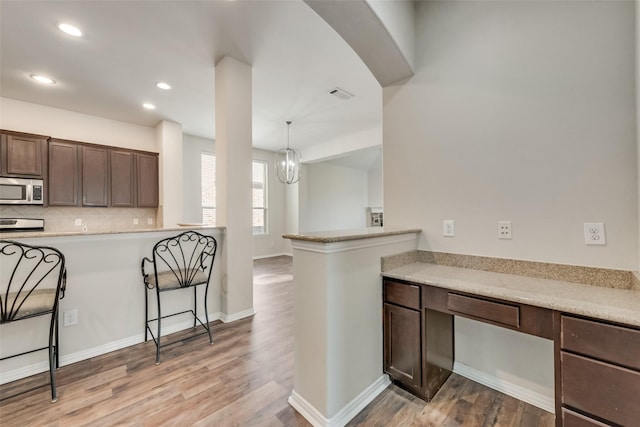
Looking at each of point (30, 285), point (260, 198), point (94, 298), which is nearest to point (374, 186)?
point (260, 198)

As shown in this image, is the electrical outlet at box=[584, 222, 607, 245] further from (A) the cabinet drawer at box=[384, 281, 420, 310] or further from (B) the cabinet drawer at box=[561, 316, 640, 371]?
(A) the cabinet drawer at box=[384, 281, 420, 310]

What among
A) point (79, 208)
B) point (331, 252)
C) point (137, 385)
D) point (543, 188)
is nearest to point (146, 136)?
point (79, 208)

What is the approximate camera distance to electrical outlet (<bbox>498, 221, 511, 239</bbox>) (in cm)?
177

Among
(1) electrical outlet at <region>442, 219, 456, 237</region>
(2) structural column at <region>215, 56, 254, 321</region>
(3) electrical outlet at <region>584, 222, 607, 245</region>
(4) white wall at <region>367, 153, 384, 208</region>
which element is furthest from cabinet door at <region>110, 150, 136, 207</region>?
(4) white wall at <region>367, 153, 384, 208</region>

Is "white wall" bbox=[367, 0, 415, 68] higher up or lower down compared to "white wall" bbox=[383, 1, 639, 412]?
higher up

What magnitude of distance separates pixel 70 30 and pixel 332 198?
6667 mm

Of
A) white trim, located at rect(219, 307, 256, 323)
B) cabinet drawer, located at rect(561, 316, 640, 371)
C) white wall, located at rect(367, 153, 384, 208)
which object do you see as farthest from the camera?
white wall, located at rect(367, 153, 384, 208)

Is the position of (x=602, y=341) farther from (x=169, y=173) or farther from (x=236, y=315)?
(x=169, y=173)

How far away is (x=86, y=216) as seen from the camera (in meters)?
4.54

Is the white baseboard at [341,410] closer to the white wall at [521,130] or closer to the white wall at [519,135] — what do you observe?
the white wall at [519,135]

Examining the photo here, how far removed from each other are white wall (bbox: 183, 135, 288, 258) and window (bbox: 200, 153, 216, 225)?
10cm

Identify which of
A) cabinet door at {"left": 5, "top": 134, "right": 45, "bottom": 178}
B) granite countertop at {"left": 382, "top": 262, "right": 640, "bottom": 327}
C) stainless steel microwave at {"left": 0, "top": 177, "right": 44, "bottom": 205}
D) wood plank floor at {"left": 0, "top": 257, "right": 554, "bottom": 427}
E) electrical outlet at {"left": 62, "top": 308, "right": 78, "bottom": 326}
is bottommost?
wood plank floor at {"left": 0, "top": 257, "right": 554, "bottom": 427}

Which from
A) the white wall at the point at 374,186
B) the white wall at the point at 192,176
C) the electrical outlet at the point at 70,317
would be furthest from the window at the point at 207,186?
the white wall at the point at 374,186

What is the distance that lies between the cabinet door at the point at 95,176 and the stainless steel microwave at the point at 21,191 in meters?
0.51
